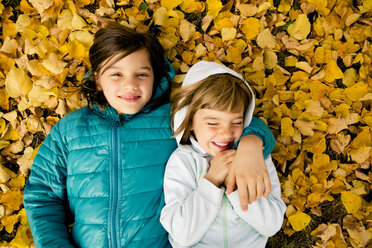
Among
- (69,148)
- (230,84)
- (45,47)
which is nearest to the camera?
(230,84)

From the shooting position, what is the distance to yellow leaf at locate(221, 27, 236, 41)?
182cm

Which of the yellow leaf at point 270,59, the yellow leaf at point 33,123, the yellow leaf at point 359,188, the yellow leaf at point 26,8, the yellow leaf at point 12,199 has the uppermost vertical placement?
the yellow leaf at point 26,8

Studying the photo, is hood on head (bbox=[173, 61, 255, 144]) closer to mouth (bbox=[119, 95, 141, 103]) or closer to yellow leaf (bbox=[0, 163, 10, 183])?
mouth (bbox=[119, 95, 141, 103])

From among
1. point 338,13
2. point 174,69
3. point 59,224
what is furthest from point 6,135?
point 338,13

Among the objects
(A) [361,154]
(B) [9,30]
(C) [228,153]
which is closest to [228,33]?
(C) [228,153]

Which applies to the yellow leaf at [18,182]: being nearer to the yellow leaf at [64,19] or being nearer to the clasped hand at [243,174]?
Result: the yellow leaf at [64,19]

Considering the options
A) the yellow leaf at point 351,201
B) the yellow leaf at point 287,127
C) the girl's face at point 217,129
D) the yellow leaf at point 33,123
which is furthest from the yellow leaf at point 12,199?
the yellow leaf at point 351,201

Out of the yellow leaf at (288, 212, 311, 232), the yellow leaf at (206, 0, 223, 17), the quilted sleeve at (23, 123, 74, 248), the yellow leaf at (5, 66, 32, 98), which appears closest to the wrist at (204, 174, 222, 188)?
the yellow leaf at (288, 212, 311, 232)

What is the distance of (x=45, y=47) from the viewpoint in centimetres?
179

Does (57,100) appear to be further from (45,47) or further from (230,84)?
(230,84)

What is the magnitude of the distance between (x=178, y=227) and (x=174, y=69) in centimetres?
99

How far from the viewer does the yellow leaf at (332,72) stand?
1815 mm

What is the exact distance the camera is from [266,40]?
1.84m

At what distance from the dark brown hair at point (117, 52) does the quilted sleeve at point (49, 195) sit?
31cm
